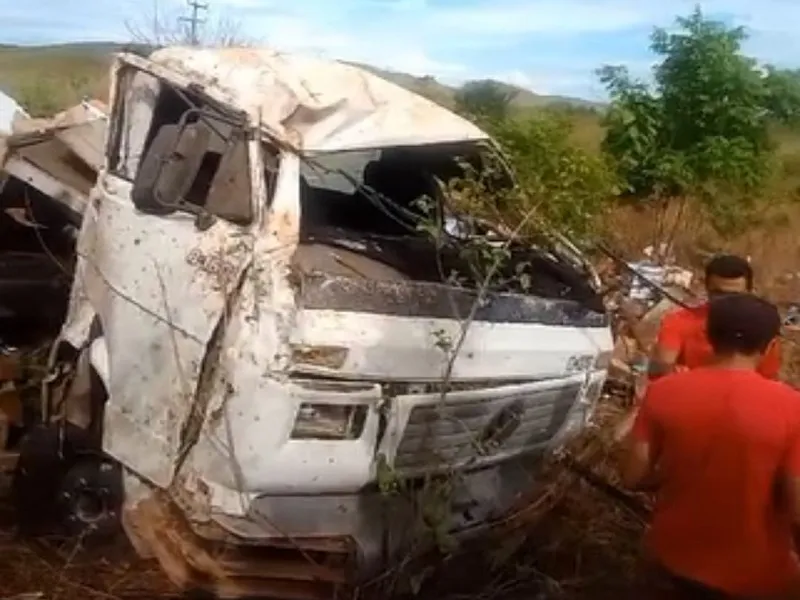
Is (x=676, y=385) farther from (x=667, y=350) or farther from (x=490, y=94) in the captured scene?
(x=490, y=94)

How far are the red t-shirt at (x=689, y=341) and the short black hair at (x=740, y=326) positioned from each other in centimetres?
132

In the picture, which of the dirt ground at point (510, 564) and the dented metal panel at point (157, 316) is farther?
the dirt ground at point (510, 564)

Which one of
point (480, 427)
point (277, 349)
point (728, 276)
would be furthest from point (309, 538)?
point (728, 276)

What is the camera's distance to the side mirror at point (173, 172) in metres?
5.54

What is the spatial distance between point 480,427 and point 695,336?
0.92 meters

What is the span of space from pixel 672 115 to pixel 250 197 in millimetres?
16465

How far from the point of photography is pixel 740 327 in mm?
3809

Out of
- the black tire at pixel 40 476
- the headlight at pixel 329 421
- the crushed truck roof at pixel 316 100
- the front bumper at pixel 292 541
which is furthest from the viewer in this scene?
the black tire at pixel 40 476

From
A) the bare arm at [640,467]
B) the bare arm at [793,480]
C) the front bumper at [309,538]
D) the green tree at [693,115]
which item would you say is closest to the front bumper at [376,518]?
the front bumper at [309,538]

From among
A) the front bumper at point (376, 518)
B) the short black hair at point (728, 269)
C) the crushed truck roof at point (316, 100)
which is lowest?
the front bumper at point (376, 518)

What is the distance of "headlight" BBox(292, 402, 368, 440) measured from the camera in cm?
502

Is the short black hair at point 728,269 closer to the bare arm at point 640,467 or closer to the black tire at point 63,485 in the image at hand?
the bare arm at point 640,467

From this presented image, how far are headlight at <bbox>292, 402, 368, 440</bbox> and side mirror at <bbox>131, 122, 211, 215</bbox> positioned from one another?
→ 40.1 inches

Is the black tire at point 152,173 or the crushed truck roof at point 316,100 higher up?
the crushed truck roof at point 316,100
